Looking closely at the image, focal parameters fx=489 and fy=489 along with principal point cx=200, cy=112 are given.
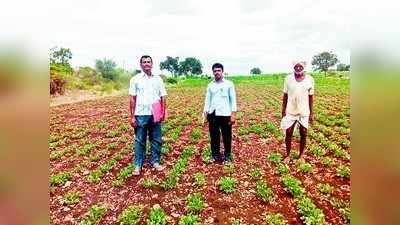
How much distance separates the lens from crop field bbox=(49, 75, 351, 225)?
3543 millimetres

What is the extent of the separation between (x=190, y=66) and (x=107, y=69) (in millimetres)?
632

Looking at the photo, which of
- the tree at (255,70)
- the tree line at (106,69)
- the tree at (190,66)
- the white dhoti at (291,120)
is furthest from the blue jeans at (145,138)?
the white dhoti at (291,120)

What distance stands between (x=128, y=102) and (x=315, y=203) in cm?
159

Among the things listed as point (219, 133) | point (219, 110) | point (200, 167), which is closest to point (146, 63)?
point (219, 110)

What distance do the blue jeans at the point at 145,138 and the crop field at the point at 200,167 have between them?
0.24 feet

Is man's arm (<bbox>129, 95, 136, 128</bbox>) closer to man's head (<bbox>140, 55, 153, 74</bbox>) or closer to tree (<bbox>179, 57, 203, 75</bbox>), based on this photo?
man's head (<bbox>140, 55, 153, 74</bbox>)

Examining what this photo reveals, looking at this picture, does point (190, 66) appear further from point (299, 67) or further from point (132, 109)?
point (299, 67)

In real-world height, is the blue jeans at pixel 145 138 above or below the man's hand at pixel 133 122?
below

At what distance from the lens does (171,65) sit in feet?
12.4

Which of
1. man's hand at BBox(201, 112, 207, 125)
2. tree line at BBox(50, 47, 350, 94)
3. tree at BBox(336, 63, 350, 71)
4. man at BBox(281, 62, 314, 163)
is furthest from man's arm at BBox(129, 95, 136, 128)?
tree at BBox(336, 63, 350, 71)

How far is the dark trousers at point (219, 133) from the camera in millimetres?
3842

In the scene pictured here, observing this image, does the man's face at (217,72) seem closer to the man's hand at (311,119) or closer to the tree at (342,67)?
the man's hand at (311,119)

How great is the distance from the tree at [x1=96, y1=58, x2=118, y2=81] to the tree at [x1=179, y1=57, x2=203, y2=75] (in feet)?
1.67
